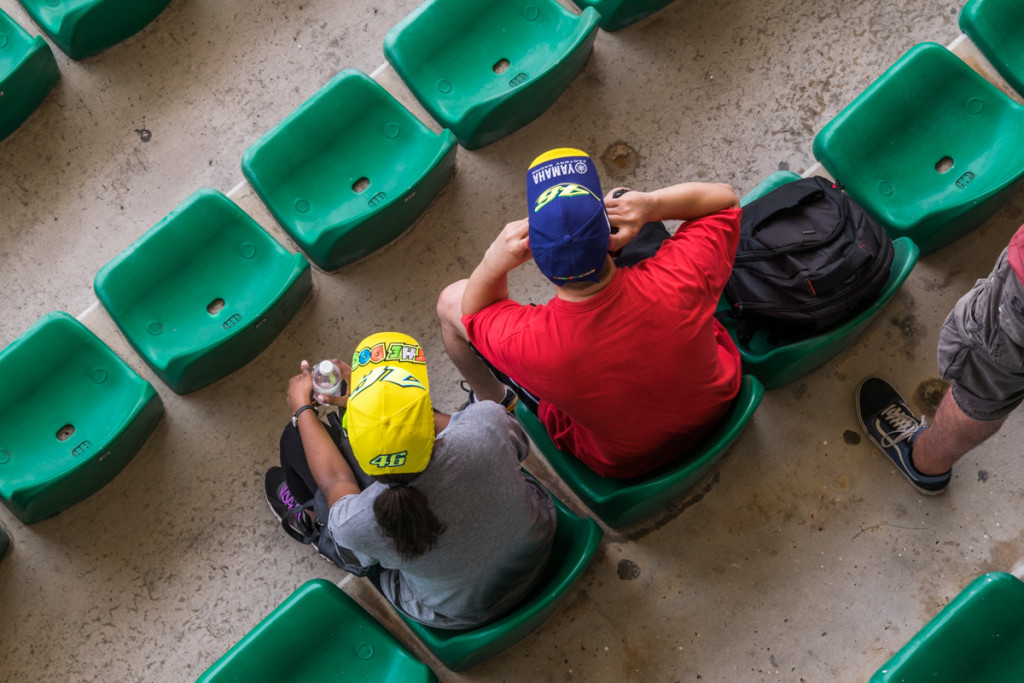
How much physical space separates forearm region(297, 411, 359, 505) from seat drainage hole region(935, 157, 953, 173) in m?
2.22

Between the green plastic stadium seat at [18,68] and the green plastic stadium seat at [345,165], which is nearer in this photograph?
the green plastic stadium seat at [345,165]

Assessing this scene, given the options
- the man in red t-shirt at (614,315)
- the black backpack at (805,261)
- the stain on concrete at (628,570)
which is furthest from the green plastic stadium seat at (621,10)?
the stain on concrete at (628,570)

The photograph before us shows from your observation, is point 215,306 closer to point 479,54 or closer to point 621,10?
point 479,54

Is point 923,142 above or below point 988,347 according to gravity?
below

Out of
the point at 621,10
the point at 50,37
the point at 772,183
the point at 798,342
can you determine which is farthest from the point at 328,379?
the point at 50,37

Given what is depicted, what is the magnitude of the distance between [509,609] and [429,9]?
2061 mm

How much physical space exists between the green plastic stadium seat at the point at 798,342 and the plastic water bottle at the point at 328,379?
1.26m

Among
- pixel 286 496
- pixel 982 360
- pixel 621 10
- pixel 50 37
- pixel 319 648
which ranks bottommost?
pixel 982 360

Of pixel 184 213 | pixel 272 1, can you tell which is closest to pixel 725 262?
pixel 184 213

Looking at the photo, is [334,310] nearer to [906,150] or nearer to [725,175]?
[725,175]

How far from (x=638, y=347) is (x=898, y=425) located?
1.31 metres

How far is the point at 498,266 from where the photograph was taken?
2246 mm

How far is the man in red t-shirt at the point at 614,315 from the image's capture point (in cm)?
201

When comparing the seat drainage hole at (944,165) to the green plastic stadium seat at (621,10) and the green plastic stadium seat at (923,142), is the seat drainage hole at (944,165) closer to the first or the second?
the green plastic stadium seat at (923,142)
